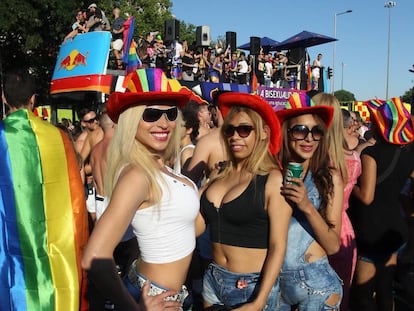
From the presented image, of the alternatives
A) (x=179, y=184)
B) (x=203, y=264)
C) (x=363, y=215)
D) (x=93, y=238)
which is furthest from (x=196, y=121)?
(x=93, y=238)

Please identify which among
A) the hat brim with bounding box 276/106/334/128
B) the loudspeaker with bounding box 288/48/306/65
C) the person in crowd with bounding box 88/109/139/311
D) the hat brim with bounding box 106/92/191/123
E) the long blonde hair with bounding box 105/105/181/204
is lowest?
the person in crowd with bounding box 88/109/139/311

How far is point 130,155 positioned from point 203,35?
17188 millimetres

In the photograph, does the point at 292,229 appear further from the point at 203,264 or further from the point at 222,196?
the point at 203,264

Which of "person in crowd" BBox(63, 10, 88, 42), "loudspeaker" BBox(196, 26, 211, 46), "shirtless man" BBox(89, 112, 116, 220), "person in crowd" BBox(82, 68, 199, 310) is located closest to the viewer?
"person in crowd" BBox(82, 68, 199, 310)

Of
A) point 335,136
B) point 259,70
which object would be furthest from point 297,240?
point 259,70

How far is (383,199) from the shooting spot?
3.34 m

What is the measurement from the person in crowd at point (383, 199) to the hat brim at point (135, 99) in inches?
68.7

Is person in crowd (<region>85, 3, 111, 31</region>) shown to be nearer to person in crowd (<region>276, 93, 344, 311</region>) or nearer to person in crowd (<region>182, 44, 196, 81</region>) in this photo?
person in crowd (<region>182, 44, 196, 81</region>)

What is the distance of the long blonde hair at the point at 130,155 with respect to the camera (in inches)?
75.9

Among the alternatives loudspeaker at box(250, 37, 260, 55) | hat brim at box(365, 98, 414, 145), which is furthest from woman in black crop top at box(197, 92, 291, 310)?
loudspeaker at box(250, 37, 260, 55)

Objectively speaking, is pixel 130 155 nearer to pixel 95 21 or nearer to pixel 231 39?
pixel 95 21

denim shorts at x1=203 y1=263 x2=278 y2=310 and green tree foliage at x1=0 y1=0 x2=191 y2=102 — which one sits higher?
green tree foliage at x1=0 y1=0 x2=191 y2=102

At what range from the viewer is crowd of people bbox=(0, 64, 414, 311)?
77.4 inches

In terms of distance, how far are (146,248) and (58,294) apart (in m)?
0.98
